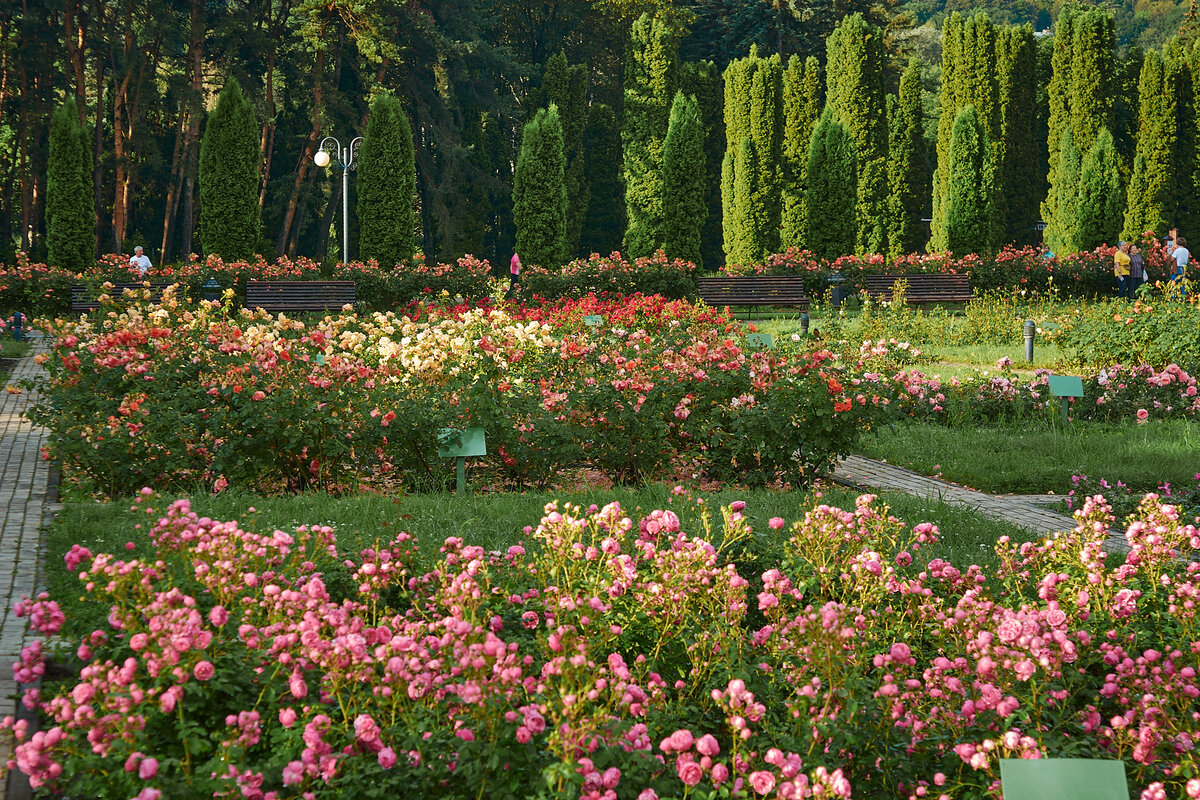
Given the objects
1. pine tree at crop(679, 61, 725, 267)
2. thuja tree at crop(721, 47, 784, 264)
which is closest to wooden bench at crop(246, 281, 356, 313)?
thuja tree at crop(721, 47, 784, 264)

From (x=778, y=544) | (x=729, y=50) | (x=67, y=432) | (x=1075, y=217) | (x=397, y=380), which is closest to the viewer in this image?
(x=778, y=544)

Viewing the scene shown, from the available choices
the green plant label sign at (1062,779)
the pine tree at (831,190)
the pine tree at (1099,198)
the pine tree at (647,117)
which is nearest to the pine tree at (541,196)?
the pine tree at (647,117)

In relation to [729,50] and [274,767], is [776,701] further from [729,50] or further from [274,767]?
[729,50]

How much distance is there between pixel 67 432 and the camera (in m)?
6.36

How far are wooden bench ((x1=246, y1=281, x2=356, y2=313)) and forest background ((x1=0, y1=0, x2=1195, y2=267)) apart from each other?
7740mm

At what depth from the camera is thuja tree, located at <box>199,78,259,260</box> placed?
22.3 meters

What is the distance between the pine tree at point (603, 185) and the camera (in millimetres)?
34750

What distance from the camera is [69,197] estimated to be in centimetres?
2211

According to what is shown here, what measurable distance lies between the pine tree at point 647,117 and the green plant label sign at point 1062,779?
1128 inches

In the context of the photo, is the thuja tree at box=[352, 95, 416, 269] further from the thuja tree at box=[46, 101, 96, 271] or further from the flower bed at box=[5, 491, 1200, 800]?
the flower bed at box=[5, 491, 1200, 800]

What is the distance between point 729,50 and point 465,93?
36.3 ft

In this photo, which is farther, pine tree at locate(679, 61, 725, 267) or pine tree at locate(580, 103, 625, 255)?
pine tree at locate(580, 103, 625, 255)

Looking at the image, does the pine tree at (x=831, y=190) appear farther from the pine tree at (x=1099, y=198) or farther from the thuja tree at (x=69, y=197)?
the thuja tree at (x=69, y=197)

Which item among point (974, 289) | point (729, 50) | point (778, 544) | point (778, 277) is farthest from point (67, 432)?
point (729, 50)
